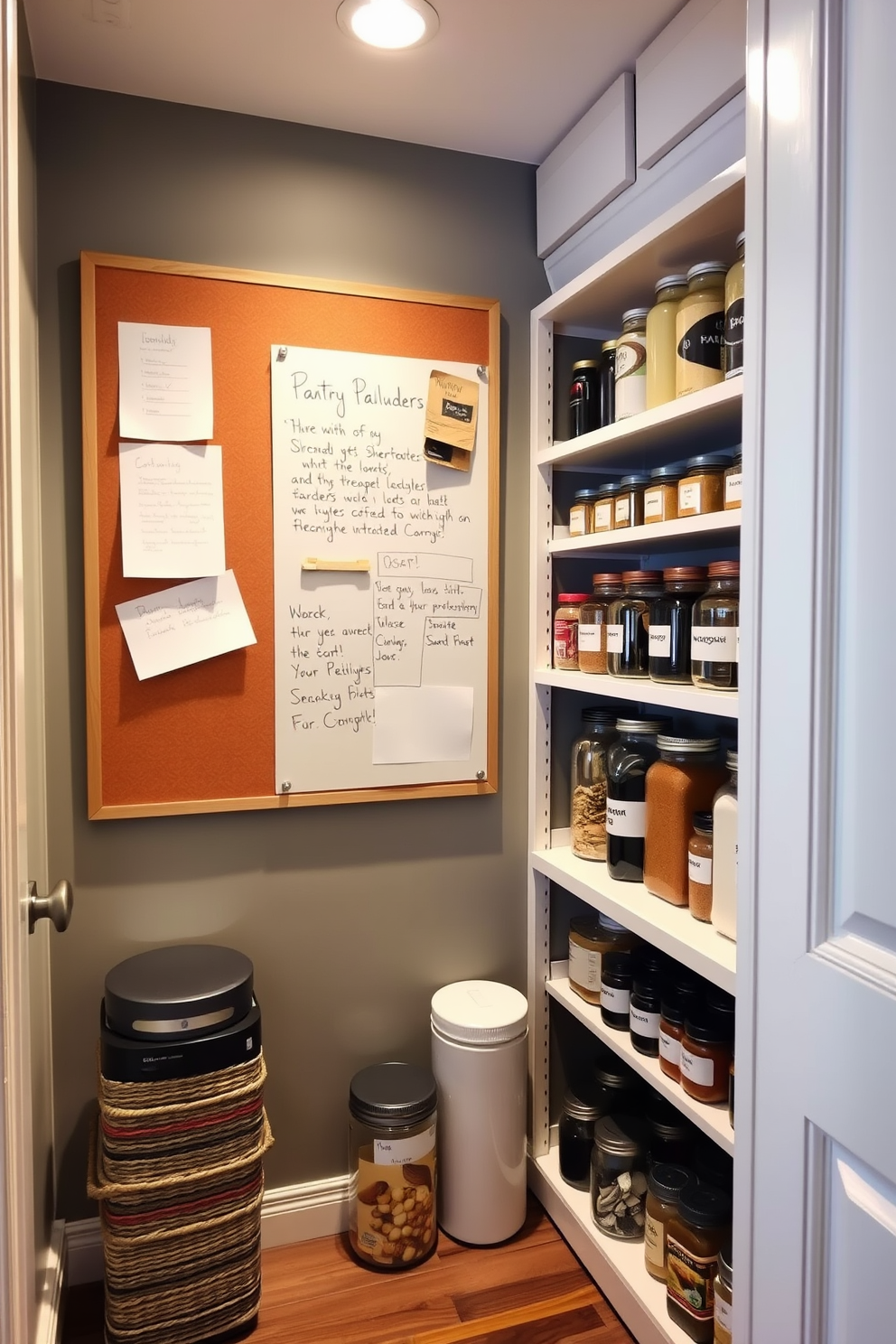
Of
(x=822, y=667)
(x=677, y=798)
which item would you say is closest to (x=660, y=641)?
(x=677, y=798)

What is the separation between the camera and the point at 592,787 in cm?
179

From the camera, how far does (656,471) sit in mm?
1476

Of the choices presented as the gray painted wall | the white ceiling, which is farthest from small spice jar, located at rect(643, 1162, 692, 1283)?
the white ceiling

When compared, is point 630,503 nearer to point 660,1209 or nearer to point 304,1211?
point 660,1209

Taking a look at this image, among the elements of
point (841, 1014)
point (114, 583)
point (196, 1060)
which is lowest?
point (196, 1060)

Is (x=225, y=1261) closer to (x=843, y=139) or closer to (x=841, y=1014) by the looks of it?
(x=841, y=1014)

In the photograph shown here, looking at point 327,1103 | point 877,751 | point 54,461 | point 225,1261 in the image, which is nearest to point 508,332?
point 54,461

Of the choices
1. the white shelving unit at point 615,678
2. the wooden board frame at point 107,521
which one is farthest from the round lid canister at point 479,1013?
the wooden board frame at point 107,521

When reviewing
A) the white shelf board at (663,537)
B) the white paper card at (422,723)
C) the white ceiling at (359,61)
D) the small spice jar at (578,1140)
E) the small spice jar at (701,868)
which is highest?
the white ceiling at (359,61)

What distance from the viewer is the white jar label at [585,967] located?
1772 millimetres

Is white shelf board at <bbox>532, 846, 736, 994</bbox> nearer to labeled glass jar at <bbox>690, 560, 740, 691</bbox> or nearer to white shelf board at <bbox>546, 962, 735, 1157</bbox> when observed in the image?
white shelf board at <bbox>546, 962, 735, 1157</bbox>

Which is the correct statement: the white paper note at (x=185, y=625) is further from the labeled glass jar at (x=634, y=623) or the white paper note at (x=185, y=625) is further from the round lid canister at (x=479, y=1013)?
the round lid canister at (x=479, y=1013)

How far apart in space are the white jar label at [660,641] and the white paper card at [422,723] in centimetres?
51

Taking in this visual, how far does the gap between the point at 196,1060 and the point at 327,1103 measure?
1.53 ft
